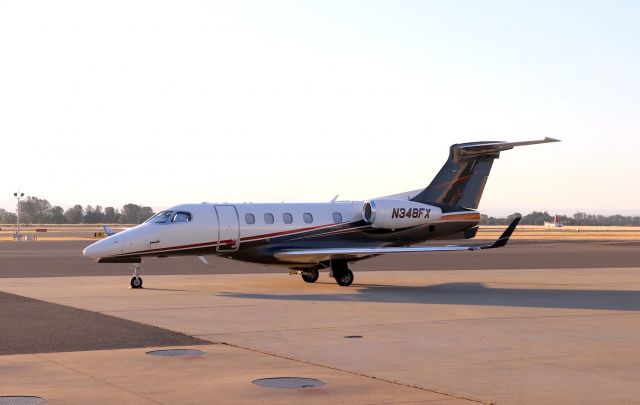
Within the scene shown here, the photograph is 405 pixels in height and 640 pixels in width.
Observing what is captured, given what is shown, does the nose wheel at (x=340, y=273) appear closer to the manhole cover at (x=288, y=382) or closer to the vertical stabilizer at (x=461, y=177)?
the vertical stabilizer at (x=461, y=177)

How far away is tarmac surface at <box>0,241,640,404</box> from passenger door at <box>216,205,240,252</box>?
1.19 metres

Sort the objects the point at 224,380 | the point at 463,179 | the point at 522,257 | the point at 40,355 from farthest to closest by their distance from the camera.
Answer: the point at 522,257, the point at 463,179, the point at 40,355, the point at 224,380

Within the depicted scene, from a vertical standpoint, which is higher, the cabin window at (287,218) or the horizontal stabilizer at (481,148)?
the horizontal stabilizer at (481,148)

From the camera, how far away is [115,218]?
608 ft

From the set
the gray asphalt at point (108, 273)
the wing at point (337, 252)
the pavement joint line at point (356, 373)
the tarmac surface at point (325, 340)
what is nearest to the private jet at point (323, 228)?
the wing at point (337, 252)

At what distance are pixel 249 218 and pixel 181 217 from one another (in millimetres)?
2047

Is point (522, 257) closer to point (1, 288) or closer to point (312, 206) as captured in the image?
point (312, 206)

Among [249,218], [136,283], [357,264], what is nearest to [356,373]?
[136,283]

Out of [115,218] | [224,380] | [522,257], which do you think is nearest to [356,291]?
[224,380]

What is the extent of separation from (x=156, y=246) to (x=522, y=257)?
82.0ft

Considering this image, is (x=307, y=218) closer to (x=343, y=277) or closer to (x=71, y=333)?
(x=343, y=277)

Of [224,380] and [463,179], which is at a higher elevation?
[463,179]

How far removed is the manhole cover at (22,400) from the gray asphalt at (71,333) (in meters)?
3.33

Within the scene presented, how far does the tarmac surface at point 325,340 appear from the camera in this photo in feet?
33.3
